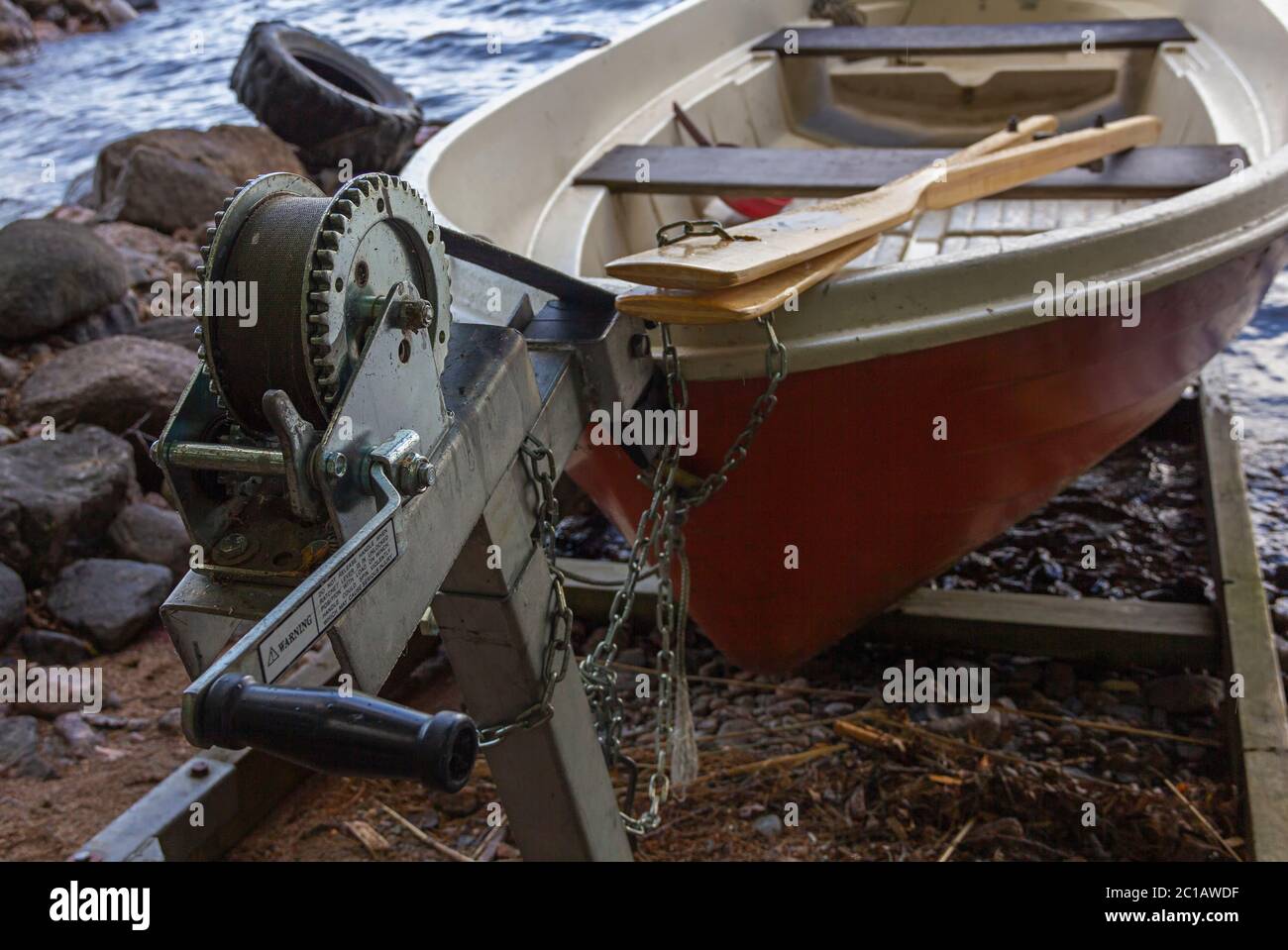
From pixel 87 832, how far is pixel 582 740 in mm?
1472

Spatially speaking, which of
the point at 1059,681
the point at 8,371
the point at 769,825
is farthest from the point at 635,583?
the point at 8,371

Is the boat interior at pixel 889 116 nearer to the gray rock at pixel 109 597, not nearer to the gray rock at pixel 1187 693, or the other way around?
the gray rock at pixel 1187 693

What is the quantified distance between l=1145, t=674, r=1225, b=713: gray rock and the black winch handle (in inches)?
99.8

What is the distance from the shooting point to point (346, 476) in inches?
47.0

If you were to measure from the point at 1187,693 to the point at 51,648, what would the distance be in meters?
3.05

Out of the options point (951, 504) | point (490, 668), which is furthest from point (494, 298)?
point (951, 504)

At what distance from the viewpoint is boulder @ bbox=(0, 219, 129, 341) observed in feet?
14.6

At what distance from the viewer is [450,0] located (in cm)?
1287

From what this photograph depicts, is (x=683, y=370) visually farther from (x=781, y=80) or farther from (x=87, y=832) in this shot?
(x=781, y=80)

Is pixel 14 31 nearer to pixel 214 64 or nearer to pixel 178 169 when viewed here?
pixel 214 64

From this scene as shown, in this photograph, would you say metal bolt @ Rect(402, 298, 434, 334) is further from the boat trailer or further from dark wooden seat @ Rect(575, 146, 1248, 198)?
dark wooden seat @ Rect(575, 146, 1248, 198)

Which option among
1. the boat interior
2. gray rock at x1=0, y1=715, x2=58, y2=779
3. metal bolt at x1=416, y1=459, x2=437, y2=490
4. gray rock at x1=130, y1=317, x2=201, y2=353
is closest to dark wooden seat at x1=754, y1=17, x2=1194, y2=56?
the boat interior

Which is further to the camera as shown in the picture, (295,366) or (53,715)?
(53,715)

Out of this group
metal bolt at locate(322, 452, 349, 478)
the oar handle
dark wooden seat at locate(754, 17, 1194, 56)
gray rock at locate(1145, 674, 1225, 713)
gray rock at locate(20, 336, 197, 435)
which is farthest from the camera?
dark wooden seat at locate(754, 17, 1194, 56)
